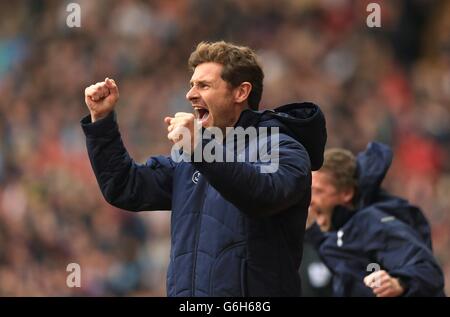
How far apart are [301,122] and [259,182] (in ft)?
1.63

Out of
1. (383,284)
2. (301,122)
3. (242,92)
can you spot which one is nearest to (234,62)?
(242,92)

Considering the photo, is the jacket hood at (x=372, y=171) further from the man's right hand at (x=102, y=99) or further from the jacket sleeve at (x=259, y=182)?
the man's right hand at (x=102, y=99)

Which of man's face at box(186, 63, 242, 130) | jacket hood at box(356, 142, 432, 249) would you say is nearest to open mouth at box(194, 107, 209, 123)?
man's face at box(186, 63, 242, 130)

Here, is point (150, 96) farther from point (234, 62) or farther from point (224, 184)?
point (224, 184)

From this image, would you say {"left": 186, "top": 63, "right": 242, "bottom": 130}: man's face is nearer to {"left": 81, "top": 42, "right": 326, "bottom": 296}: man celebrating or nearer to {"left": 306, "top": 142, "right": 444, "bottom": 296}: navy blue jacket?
{"left": 81, "top": 42, "right": 326, "bottom": 296}: man celebrating

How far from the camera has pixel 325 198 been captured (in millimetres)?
6238

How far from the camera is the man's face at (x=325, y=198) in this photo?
621 centimetres

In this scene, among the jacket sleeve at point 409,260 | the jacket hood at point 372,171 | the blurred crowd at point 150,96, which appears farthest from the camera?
the blurred crowd at point 150,96

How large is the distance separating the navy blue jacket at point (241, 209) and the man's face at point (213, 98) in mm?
124

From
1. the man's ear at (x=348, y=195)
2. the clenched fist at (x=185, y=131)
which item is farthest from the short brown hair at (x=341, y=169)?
the clenched fist at (x=185, y=131)

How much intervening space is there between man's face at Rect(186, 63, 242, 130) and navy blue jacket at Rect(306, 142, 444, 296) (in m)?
1.38

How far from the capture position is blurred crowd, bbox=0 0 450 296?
10656 mm

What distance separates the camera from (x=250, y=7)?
12383 millimetres
